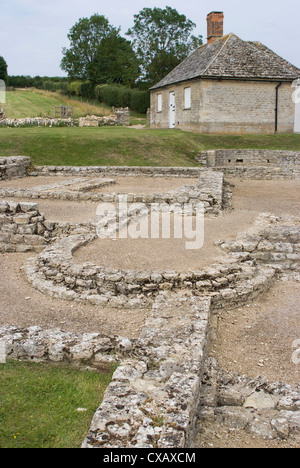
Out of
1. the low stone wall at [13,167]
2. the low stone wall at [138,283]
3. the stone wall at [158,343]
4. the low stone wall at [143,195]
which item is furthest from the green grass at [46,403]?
the low stone wall at [13,167]

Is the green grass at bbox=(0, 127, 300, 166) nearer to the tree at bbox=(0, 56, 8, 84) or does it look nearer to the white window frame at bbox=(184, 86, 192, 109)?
the white window frame at bbox=(184, 86, 192, 109)

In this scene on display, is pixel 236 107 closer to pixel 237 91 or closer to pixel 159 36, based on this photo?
pixel 237 91

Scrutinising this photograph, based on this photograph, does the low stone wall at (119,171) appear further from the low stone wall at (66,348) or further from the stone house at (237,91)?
the low stone wall at (66,348)

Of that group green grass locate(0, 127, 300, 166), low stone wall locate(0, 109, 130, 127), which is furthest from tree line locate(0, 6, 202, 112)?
green grass locate(0, 127, 300, 166)

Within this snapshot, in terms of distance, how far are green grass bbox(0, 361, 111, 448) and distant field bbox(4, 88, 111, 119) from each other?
31901mm

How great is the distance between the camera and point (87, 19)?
6125 cm

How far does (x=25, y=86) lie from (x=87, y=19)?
519 inches

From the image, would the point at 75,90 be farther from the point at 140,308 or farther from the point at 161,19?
the point at 140,308

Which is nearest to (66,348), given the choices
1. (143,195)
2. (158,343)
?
(158,343)

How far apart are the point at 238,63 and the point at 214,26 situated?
5249 mm

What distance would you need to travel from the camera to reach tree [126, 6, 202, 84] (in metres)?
46.0

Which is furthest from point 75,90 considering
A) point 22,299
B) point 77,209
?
point 22,299

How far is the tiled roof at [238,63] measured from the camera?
89.1 feet

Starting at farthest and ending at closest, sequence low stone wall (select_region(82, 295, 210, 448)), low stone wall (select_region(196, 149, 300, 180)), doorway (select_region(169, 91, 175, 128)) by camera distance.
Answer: doorway (select_region(169, 91, 175, 128)) → low stone wall (select_region(196, 149, 300, 180)) → low stone wall (select_region(82, 295, 210, 448))
